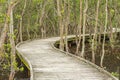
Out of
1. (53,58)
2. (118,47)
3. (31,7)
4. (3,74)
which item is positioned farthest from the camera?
(31,7)

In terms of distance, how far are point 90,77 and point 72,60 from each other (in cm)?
431

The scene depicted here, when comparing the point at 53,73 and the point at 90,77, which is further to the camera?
the point at 53,73

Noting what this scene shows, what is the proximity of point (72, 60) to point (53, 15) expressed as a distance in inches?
885

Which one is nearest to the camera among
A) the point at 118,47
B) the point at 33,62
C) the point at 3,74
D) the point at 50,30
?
the point at 33,62

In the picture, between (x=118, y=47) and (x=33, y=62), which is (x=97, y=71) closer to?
(x=33, y=62)

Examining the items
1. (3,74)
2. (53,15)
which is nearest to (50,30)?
(53,15)

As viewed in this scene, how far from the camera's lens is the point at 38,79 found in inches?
449

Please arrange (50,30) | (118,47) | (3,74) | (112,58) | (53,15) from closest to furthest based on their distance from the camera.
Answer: (3,74)
(112,58)
(118,47)
(53,15)
(50,30)

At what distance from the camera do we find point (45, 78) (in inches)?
457

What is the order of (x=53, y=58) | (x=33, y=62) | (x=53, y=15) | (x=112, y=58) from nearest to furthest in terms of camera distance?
1. (x=33, y=62)
2. (x=53, y=58)
3. (x=112, y=58)
4. (x=53, y=15)

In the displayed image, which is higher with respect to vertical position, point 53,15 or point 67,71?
point 53,15

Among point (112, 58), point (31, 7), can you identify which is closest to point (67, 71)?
point (112, 58)

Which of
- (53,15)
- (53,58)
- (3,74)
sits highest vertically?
(53,15)

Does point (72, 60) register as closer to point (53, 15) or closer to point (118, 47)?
point (118, 47)
